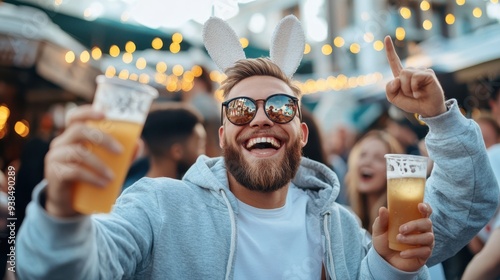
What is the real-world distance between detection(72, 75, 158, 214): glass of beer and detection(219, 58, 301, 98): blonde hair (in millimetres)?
965

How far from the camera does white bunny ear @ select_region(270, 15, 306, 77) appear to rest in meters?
2.43

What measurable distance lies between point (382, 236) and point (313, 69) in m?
13.8

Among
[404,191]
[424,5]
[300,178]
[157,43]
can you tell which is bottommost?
[300,178]

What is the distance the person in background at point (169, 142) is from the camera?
11.1 feet

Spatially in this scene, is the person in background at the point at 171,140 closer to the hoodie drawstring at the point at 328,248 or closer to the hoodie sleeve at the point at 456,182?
the hoodie drawstring at the point at 328,248

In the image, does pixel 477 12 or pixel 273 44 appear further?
pixel 477 12

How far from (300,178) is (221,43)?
765mm

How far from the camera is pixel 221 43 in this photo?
7.95 ft

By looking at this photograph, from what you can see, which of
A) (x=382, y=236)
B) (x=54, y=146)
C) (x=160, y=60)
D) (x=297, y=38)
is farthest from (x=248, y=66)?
(x=160, y=60)

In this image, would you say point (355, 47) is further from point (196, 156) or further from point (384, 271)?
point (384, 271)

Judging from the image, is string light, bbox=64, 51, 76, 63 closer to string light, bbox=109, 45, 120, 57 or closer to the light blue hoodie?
string light, bbox=109, 45, 120, 57

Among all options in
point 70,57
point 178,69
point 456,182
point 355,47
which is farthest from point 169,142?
point 355,47

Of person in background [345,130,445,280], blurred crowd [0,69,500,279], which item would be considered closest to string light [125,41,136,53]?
blurred crowd [0,69,500,279]

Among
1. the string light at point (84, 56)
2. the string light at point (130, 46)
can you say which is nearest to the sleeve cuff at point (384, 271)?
the string light at point (84, 56)
